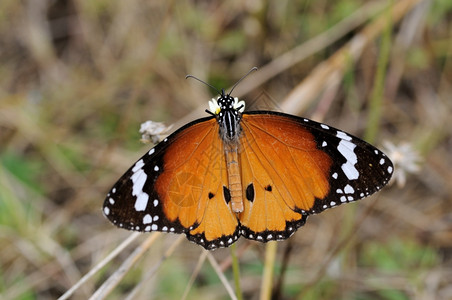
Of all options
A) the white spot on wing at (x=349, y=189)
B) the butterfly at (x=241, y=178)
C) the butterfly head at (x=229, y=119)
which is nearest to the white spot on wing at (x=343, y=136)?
the butterfly at (x=241, y=178)

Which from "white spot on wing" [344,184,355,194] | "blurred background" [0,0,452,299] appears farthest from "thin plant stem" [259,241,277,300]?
"white spot on wing" [344,184,355,194]

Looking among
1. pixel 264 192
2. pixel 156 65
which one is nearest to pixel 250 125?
pixel 264 192

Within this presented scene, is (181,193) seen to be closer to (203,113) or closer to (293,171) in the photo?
(293,171)

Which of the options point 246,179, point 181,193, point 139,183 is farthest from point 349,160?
point 139,183

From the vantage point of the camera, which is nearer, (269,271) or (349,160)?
(349,160)

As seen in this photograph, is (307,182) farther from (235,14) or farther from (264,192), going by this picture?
(235,14)

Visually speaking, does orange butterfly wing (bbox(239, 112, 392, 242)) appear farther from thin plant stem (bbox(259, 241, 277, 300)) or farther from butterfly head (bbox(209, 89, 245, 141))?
thin plant stem (bbox(259, 241, 277, 300))

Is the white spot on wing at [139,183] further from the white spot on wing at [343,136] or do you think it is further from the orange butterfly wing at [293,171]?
the white spot on wing at [343,136]
